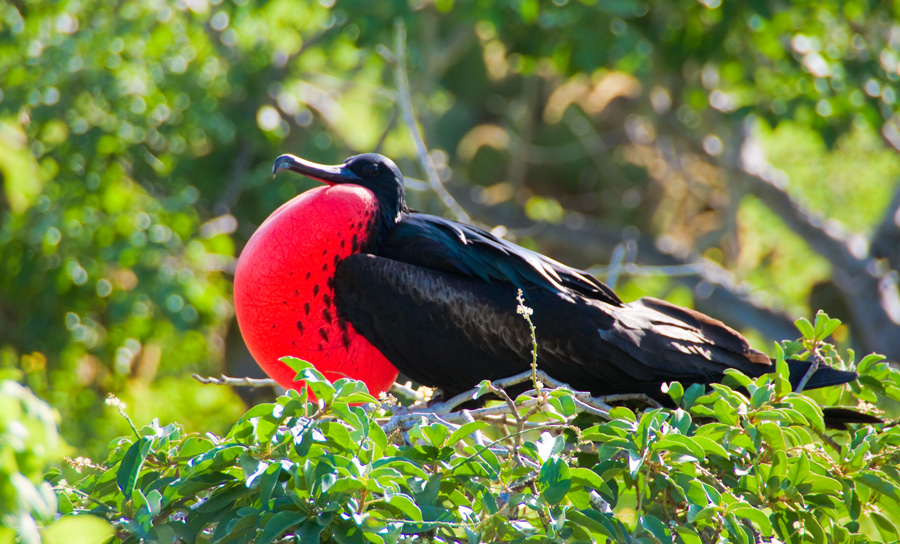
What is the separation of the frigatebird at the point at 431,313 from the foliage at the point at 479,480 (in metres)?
0.48

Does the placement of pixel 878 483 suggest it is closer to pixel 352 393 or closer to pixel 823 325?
pixel 823 325

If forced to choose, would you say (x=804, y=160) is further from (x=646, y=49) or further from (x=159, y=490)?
(x=159, y=490)

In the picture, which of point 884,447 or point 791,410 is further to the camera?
point 884,447

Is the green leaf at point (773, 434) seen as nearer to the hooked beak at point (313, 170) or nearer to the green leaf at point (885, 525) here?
the green leaf at point (885, 525)

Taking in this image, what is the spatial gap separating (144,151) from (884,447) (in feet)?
11.5

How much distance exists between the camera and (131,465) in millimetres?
1352

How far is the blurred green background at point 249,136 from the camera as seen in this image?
4074mm

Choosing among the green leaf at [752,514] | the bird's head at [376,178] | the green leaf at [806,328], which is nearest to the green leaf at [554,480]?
the green leaf at [752,514]

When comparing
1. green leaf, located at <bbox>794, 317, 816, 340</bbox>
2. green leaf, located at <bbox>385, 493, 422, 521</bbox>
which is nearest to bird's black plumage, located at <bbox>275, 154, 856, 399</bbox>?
green leaf, located at <bbox>794, 317, 816, 340</bbox>

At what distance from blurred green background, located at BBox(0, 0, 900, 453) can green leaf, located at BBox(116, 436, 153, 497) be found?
1791 millimetres

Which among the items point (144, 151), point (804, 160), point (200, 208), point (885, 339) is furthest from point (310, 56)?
point (804, 160)

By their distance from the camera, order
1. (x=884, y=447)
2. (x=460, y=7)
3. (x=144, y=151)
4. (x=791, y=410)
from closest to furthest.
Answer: (x=791, y=410)
(x=884, y=447)
(x=144, y=151)
(x=460, y=7)

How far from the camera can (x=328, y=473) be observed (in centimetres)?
131

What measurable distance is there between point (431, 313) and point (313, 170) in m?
0.48
